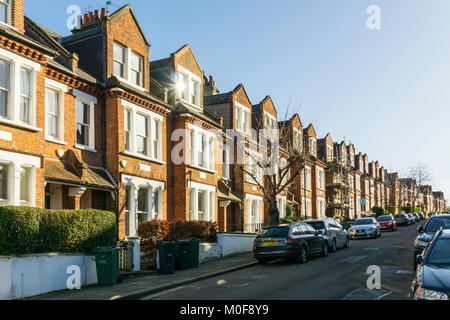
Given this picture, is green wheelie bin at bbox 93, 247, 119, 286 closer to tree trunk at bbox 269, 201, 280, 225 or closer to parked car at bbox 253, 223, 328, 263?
parked car at bbox 253, 223, 328, 263

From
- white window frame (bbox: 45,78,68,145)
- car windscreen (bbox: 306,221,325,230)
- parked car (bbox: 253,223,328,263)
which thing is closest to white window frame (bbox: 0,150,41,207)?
white window frame (bbox: 45,78,68,145)

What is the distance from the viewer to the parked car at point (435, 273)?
7074 millimetres

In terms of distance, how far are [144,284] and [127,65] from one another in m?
11.4

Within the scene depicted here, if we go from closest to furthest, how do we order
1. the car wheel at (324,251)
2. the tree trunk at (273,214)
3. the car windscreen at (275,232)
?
the car windscreen at (275,232), the car wheel at (324,251), the tree trunk at (273,214)

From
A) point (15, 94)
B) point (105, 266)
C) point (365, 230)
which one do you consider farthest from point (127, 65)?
point (365, 230)

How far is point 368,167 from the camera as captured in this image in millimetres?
85750

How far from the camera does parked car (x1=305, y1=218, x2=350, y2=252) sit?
2179 centimetres

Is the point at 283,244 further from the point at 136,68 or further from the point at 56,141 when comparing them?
the point at 136,68

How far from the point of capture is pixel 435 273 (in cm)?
768

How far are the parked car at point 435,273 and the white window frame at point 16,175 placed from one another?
457 inches

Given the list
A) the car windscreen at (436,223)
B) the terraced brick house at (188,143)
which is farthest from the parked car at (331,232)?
the terraced brick house at (188,143)

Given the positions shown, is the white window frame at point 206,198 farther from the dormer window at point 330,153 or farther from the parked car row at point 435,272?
the dormer window at point 330,153
